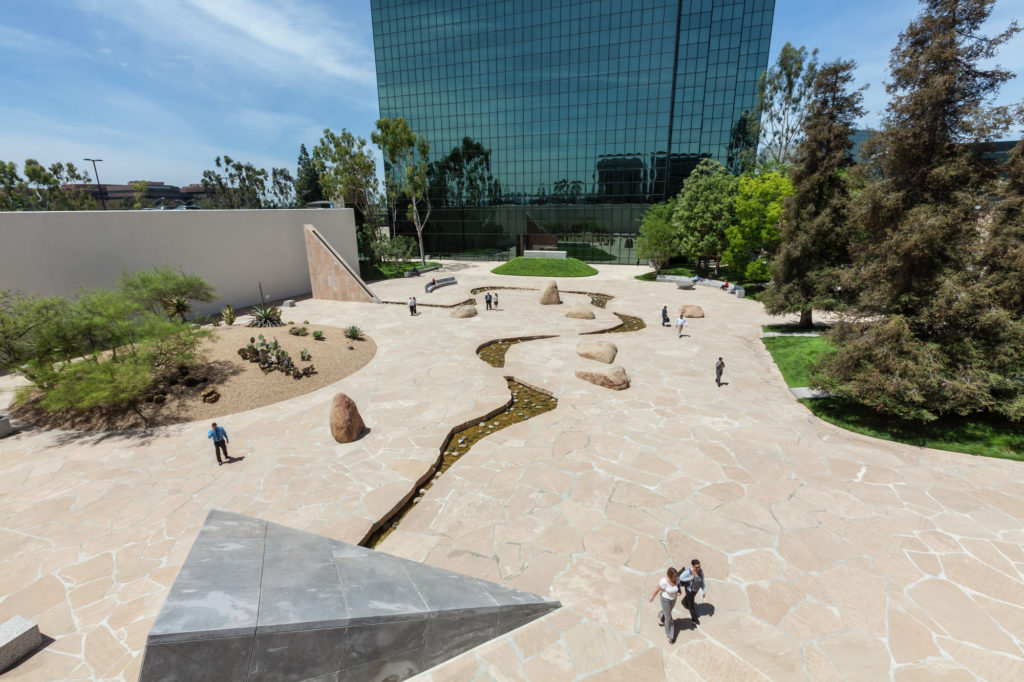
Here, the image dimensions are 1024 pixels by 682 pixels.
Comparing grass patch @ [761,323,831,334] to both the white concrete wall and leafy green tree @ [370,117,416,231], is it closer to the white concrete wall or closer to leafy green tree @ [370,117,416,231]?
the white concrete wall

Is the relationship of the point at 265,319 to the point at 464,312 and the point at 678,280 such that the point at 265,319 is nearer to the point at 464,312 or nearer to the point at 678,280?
the point at 464,312

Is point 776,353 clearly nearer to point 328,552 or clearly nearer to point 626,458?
point 626,458

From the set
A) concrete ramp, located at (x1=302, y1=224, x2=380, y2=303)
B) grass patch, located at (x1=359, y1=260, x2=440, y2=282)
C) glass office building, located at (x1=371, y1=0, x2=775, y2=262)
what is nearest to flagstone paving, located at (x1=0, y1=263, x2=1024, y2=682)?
concrete ramp, located at (x1=302, y1=224, x2=380, y2=303)

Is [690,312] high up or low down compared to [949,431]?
up

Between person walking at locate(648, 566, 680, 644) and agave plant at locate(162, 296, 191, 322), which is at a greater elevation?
agave plant at locate(162, 296, 191, 322)

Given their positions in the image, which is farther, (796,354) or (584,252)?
(584,252)

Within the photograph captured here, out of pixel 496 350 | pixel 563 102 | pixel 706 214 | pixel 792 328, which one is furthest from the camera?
pixel 563 102

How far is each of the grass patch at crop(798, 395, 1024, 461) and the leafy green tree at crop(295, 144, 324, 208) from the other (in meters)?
72.9

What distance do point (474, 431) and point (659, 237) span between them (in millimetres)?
33138

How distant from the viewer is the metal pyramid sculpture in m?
4.92

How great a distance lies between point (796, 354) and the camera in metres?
18.8

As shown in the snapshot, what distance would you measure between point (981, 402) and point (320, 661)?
16.1 meters

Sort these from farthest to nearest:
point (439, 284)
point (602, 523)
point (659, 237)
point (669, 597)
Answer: point (659, 237) → point (439, 284) → point (602, 523) → point (669, 597)

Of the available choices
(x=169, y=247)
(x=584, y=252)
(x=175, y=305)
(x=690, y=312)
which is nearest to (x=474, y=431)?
(x=690, y=312)
